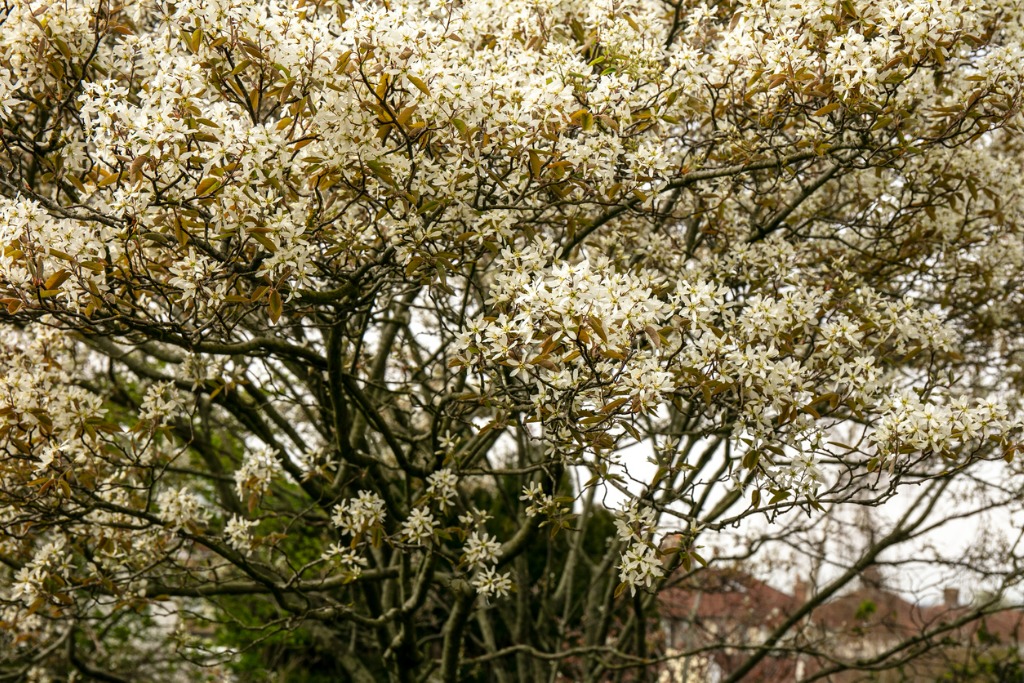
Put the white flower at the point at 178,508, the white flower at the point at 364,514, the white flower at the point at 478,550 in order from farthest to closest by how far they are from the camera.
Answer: the white flower at the point at 178,508 < the white flower at the point at 364,514 < the white flower at the point at 478,550

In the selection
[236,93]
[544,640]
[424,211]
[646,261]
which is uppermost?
[646,261]

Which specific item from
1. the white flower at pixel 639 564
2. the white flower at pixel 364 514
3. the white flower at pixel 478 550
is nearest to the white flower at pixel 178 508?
the white flower at pixel 364 514

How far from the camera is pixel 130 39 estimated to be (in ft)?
9.77

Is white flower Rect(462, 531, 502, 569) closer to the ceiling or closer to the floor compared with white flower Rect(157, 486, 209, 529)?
closer to the floor

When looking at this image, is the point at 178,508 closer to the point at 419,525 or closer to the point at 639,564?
the point at 419,525

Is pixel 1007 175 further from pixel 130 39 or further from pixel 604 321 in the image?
pixel 130 39

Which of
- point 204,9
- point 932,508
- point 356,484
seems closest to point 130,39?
point 204,9

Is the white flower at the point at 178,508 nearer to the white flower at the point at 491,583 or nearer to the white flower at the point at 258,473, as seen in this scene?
the white flower at the point at 258,473

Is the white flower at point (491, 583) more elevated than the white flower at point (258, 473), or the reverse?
the white flower at point (258, 473)

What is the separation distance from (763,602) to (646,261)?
791cm

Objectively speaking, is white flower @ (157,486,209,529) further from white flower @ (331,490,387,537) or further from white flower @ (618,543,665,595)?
white flower @ (618,543,665,595)

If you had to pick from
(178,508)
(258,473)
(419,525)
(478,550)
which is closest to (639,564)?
(478,550)

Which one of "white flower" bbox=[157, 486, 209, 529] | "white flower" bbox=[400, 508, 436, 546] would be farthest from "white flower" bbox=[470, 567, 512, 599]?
"white flower" bbox=[157, 486, 209, 529]

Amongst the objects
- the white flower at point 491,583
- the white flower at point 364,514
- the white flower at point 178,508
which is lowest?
the white flower at point 491,583
